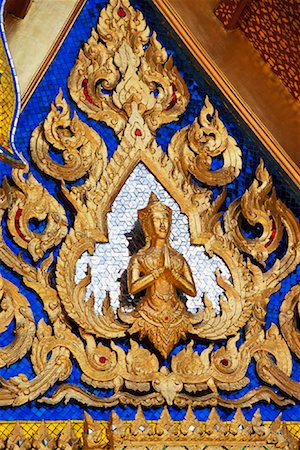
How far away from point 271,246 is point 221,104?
2.16 ft

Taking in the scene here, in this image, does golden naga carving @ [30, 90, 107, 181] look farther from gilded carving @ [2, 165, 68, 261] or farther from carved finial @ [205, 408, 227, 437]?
carved finial @ [205, 408, 227, 437]

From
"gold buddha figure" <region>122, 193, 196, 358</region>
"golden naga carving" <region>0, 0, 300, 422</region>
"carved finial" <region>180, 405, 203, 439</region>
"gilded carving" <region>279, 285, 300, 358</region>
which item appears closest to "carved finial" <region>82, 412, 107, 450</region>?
"golden naga carving" <region>0, 0, 300, 422</region>

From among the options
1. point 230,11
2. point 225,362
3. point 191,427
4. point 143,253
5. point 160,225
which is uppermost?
point 230,11

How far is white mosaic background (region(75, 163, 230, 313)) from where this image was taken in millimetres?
5750

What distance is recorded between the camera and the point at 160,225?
5.75 m

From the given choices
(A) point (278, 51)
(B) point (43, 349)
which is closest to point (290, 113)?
(A) point (278, 51)

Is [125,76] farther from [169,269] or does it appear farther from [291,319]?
[291,319]

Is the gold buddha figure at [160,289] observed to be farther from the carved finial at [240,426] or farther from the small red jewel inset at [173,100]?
the small red jewel inset at [173,100]

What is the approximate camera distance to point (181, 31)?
633 centimetres

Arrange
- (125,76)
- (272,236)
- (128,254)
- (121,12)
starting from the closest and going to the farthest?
(128,254) < (272,236) < (125,76) < (121,12)

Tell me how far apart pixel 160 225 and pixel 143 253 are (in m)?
0.12

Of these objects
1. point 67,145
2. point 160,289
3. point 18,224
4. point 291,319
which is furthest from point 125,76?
point 291,319

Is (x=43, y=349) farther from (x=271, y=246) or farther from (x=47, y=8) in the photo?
(x=47, y=8)

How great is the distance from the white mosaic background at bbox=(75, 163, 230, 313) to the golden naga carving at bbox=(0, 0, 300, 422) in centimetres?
2
